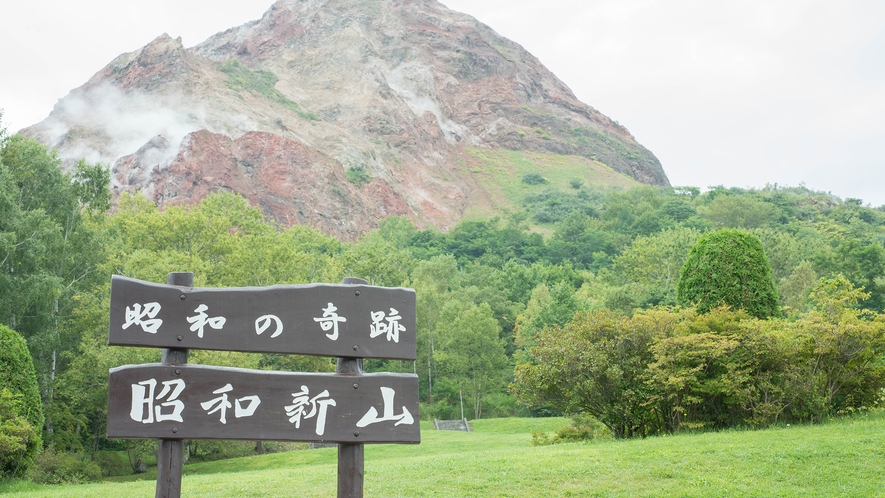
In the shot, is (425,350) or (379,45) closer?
(425,350)

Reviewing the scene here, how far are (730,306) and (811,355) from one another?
2.58 m

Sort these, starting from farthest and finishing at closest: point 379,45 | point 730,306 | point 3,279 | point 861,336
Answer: point 379,45 → point 3,279 → point 730,306 → point 861,336

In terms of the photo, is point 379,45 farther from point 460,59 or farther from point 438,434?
point 438,434

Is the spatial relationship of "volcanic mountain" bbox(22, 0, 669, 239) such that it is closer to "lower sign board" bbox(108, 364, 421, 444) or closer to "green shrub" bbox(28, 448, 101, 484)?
"green shrub" bbox(28, 448, 101, 484)

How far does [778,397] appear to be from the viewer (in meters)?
13.8

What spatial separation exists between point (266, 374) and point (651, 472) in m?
6.40

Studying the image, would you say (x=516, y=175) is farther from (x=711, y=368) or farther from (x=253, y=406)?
(x=253, y=406)

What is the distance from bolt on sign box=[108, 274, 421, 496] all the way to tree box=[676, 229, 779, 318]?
1286 centimetres

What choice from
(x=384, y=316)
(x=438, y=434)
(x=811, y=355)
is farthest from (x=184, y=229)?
(x=384, y=316)

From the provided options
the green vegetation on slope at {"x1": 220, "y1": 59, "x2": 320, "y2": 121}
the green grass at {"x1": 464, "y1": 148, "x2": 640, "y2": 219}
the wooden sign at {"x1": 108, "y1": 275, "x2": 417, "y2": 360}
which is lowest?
the wooden sign at {"x1": 108, "y1": 275, "x2": 417, "y2": 360}

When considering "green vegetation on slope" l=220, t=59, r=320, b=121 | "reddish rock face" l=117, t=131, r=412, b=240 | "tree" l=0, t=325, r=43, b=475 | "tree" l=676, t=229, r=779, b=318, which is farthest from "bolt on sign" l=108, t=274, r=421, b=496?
"green vegetation on slope" l=220, t=59, r=320, b=121

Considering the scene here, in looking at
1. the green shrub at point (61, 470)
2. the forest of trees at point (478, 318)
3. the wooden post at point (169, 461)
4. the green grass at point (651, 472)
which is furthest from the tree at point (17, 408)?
the wooden post at point (169, 461)

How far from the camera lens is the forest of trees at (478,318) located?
13984 millimetres

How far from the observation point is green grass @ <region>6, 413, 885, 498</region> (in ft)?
29.4
